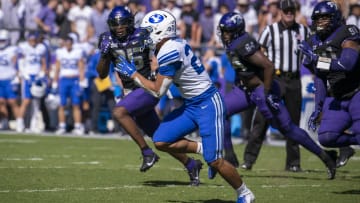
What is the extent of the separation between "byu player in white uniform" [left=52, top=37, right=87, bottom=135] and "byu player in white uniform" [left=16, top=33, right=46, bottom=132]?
1.21 feet

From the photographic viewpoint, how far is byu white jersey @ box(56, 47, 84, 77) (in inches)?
686

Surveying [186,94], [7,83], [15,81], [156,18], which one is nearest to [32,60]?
[15,81]

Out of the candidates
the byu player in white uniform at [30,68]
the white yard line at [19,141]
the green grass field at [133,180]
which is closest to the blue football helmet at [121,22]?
the green grass field at [133,180]

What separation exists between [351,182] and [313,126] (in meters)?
1.02

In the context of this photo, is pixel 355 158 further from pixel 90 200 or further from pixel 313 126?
pixel 90 200

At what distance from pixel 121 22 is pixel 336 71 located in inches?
87.5

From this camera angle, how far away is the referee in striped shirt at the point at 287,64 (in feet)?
35.5

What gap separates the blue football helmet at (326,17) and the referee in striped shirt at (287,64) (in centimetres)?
234

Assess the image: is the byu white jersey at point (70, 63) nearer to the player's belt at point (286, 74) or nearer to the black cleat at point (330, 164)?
the player's belt at point (286, 74)

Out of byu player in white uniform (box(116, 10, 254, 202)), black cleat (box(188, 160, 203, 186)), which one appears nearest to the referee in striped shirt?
black cleat (box(188, 160, 203, 186))

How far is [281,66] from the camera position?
11.0 meters

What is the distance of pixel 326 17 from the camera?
840 cm

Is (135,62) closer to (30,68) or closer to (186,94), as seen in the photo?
(186,94)

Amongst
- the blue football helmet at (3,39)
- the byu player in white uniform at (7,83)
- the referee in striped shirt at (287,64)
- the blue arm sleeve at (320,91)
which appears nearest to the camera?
the blue arm sleeve at (320,91)
